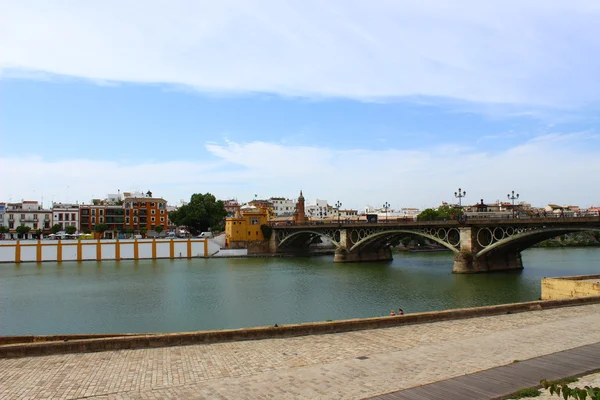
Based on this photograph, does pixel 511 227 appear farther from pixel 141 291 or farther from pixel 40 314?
pixel 40 314

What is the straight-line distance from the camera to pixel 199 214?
324 ft

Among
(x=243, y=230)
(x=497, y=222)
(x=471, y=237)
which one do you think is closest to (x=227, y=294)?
(x=471, y=237)

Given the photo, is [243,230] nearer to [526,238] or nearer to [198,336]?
[526,238]

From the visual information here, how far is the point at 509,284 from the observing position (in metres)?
41.1

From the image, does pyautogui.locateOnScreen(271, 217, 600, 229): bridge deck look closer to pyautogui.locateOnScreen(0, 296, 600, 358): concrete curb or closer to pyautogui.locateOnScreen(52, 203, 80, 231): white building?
pyautogui.locateOnScreen(0, 296, 600, 358): concrete curb

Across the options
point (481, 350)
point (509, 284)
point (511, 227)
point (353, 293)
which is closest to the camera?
point (481, 350)

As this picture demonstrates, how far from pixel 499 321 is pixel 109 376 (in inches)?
478

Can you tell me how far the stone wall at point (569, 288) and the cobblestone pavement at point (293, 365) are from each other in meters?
8.43

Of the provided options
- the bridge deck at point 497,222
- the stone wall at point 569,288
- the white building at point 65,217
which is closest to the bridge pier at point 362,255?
the bridge deck at point 497,222

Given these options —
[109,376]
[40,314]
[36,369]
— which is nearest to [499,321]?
[109,376]

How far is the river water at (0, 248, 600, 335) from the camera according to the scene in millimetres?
27891

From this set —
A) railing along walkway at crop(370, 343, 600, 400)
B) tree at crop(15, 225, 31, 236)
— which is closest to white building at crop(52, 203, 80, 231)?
tree at crop(15, 225, 31, 236)

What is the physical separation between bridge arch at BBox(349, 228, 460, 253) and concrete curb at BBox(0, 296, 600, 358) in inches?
1376

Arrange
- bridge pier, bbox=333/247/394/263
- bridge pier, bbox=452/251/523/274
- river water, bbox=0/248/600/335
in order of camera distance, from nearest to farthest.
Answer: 1. river water, bbox=0/248/600/335
2. bridge pier, bbox=452/251/523/274
3. bridge pier, bbox=333/247/394/263
